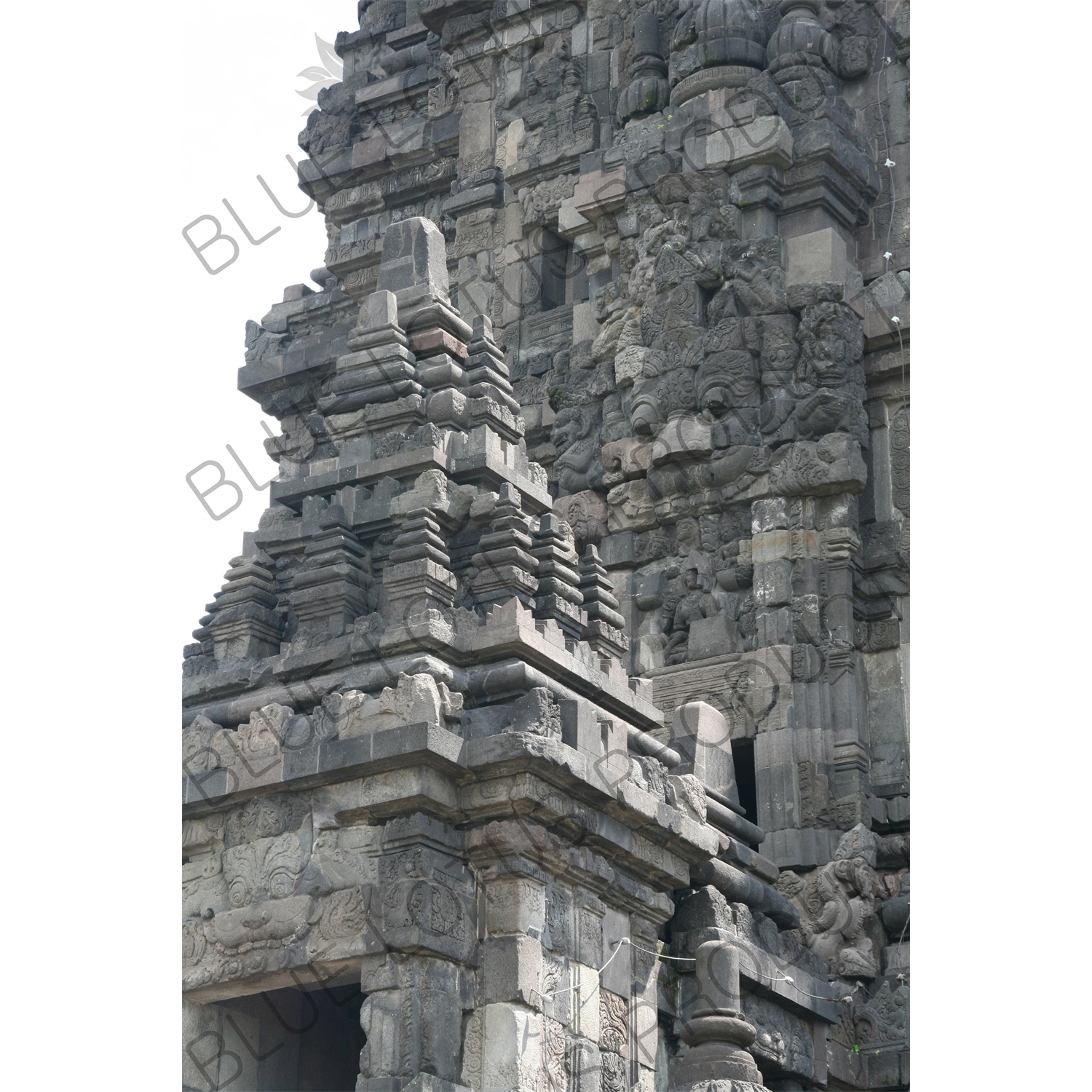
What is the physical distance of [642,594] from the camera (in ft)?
71.2

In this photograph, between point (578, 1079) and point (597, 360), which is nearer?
point (578, 1079)

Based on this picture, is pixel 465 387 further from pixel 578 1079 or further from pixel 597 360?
pixel 597 360

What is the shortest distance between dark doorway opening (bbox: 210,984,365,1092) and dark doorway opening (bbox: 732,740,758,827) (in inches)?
249

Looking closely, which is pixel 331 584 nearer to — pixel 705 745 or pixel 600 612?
pixel 600 612

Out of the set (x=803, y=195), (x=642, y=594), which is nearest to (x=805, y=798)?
(x=642, y=594)

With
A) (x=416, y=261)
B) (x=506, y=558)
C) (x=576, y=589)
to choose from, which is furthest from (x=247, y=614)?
(x=416, y=261)

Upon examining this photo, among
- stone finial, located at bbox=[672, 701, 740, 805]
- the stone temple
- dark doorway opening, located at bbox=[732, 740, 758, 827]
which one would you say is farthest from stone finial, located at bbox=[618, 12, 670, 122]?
stone finial, located at bbox=[672, 701, 740, 805]

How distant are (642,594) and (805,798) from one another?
281 centimetres

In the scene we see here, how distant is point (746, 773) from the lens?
21000 mm

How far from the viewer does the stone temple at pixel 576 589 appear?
1335cm

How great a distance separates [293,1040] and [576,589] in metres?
3.55

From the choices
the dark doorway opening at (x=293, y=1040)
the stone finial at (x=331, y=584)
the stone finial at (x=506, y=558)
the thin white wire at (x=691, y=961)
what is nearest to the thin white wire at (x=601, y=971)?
the thin white wire at (x=691, y=961)

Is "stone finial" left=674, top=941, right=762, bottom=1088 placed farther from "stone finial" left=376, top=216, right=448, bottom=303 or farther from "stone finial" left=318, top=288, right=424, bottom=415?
"stone finial" left=376, top=216, right=448, bottom=303

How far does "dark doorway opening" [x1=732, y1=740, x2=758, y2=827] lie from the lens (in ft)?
68.1
